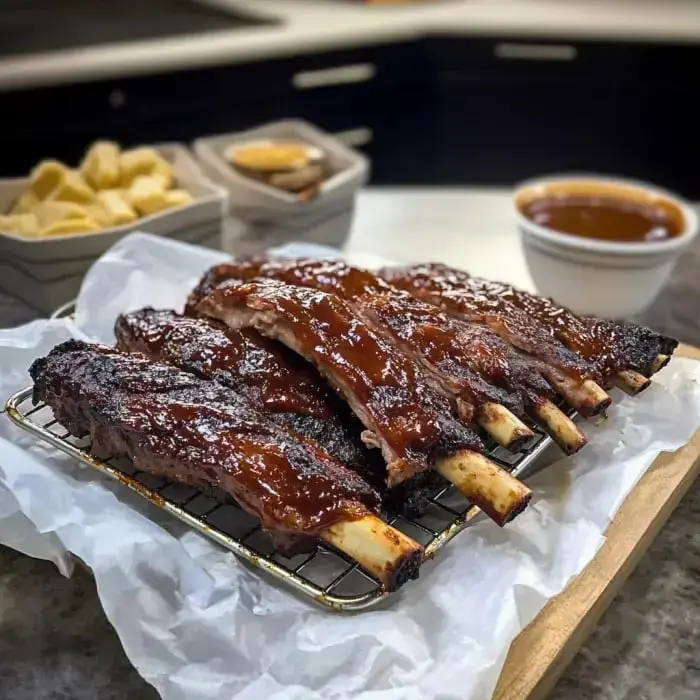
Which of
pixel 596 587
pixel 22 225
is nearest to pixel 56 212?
pixel 22 225

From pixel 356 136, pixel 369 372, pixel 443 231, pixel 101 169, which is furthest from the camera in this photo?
pixel 356 136

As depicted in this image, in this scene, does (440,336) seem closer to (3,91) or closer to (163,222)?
(163,222)

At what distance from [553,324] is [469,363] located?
212 mm

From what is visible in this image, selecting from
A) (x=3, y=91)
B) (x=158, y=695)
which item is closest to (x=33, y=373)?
(x=158, y=695)

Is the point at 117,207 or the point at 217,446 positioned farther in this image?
the point at 117,207

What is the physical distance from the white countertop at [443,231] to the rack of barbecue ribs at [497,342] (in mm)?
504

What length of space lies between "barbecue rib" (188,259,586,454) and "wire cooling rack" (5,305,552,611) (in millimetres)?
54

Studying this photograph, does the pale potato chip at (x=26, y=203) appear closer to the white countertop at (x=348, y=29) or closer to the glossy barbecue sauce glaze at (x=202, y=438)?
the glossy barbecue sauce glaze at (x=202, y=438)

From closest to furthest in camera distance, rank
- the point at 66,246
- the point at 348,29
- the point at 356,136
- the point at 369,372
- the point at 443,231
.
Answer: the point at 369,372 → the point at 66,246 → the point at 443,231 → the point at 348,29 → the point at 356,136

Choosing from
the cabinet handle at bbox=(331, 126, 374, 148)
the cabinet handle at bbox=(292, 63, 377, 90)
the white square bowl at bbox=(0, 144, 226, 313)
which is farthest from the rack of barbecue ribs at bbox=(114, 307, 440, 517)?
the cabinet handle at bbox=(331, 126, 374, 148)

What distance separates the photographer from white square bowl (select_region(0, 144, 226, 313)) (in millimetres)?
1722

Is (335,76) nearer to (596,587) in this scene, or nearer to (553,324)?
(553,324)

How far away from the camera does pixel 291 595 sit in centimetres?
110

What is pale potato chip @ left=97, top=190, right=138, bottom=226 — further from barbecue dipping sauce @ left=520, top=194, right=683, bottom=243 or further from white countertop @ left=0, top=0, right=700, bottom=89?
white countertop @ left=0, top=0, right=700, bottom=89
